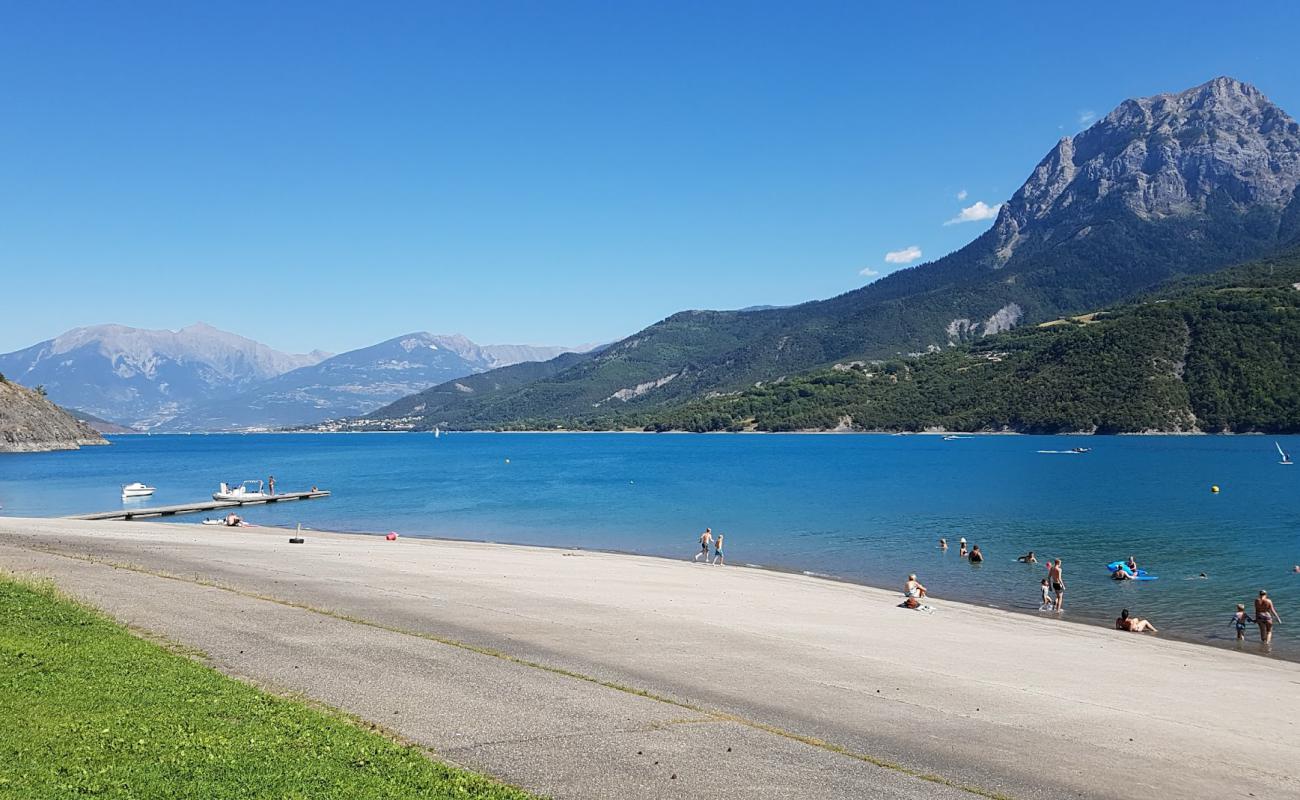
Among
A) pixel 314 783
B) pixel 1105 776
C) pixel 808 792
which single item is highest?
pixel 314 783

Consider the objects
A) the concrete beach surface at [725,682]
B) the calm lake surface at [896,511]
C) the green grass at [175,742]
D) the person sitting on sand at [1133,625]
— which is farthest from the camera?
the calm lake surface at [896,511]

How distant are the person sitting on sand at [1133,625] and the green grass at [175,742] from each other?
28.9 m

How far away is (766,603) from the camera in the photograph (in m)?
33.5

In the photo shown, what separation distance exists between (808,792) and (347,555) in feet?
122

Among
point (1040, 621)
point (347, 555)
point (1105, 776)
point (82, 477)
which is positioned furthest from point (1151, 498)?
point (82, 477)

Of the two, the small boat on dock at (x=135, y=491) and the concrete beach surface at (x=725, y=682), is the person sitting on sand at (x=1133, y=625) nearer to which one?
the concrete beach surface at (x=725, y=682)

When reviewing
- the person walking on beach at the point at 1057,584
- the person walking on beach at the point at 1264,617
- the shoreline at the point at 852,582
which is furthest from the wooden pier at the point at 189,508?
the person walking on beach at the point at 1264,617

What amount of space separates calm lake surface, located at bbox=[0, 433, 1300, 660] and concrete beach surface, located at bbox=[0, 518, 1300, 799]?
11.0 metres

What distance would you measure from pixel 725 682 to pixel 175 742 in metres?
11.1

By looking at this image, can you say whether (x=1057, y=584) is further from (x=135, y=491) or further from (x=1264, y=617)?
(x=135, y=491)

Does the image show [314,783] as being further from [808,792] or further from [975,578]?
[975,578]

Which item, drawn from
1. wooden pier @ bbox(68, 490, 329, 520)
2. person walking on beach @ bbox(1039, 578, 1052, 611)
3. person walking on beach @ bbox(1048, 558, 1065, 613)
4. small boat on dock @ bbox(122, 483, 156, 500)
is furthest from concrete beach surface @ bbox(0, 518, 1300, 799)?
small boat on dock @ bbox(122, 483, 156, 500)

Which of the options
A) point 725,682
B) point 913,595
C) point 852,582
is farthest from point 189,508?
point 725,682

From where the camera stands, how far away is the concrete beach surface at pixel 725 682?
13.7 meters
